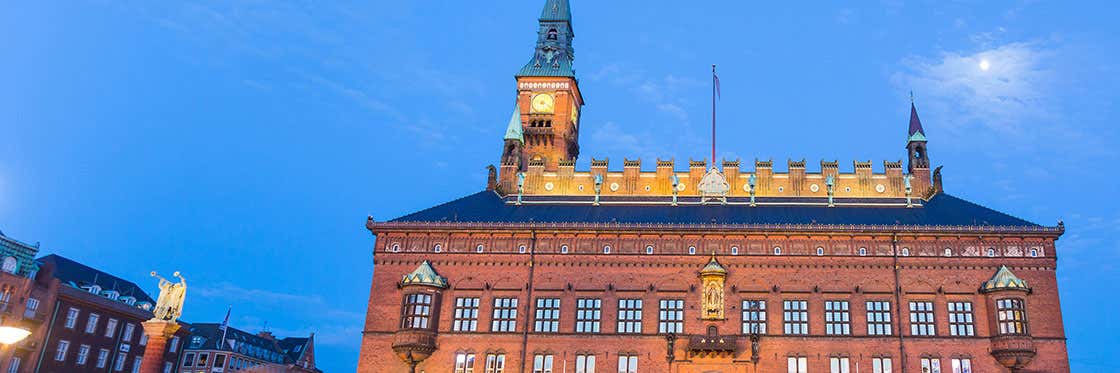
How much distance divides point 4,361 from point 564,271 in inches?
1630

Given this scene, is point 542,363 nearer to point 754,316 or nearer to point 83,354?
point 754,316

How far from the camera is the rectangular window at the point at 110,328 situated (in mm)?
71312

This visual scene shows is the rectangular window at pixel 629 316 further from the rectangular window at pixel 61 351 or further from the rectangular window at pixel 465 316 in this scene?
the rectangular window at pixel 61 351

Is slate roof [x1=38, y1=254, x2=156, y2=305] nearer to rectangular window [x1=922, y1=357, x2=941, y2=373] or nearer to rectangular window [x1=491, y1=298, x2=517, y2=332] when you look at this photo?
rectangular window [x1=491, y1=298, x2=517, y2=332]

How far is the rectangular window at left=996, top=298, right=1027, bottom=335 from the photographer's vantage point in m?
51.7

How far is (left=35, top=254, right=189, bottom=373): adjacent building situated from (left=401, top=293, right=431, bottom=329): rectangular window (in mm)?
29776

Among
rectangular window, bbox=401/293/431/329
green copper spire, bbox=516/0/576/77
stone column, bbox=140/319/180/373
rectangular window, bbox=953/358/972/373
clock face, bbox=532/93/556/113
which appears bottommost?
stone column, bbox=140/319/180/373

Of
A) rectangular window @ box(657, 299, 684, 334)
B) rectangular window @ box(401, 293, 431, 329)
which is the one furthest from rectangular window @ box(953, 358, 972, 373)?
rectangular window @ box(401, 293, 431, 329)

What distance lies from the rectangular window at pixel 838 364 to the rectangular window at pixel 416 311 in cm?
2638

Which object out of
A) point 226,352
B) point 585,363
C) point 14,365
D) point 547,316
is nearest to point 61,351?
point 14,365

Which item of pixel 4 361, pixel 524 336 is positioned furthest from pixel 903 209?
pixel 4 361

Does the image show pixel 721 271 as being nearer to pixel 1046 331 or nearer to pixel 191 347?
pixel 1046 331

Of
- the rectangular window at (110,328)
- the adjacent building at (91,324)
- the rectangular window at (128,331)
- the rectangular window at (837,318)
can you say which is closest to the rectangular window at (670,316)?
the rectangular window at (837,318)

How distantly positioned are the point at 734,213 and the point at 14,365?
178 feet
